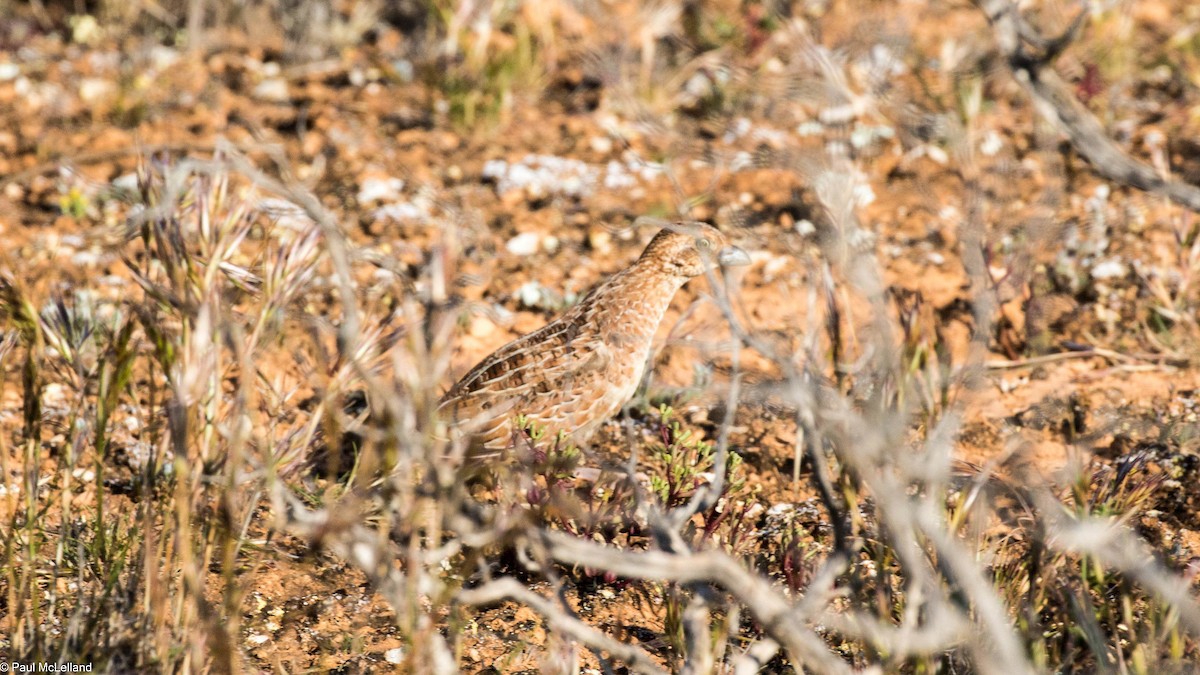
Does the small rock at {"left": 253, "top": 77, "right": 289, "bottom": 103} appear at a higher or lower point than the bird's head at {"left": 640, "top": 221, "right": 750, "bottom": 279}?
lower

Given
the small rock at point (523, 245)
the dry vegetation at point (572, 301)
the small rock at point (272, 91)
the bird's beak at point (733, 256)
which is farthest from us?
the small rock at point (272, 91)

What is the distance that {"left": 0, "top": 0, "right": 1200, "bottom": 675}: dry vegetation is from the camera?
2795 mm

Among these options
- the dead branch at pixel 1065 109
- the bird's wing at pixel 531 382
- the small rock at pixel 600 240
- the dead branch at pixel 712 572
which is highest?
the dead branch at pixel 1065 109

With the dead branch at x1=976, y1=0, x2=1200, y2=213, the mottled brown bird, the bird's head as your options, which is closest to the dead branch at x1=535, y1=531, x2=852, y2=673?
the dead branch at x1=976, y1=0, x2=1200, y2=213

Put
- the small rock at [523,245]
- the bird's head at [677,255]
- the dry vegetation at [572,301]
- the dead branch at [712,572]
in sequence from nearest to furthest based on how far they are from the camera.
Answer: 1. the dead branch at [712,572]
2. the dry vegetation at [572,301]
3. the bird's head at [677,255]
4. the small rock at [523,245]

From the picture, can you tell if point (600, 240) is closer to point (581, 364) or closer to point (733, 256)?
point (733, 256)

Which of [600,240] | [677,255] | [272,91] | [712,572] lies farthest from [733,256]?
[272,91]

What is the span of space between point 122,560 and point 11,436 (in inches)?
61.9

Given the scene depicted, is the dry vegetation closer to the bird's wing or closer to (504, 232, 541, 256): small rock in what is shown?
(504, 232, 541, 256): small rock

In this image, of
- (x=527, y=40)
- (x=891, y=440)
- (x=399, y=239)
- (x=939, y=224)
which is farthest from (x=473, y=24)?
(x=891, y=440)

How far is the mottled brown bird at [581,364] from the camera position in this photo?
179 inches

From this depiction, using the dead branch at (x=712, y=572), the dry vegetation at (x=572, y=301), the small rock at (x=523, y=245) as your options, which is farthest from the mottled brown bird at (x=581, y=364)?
the dead branch at (x=712, y=572)

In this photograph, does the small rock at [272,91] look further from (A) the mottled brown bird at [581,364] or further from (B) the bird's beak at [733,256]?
(B) the bird's beak at [733,256]

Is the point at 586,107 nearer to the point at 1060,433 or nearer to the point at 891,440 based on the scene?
the point at 1060,433
